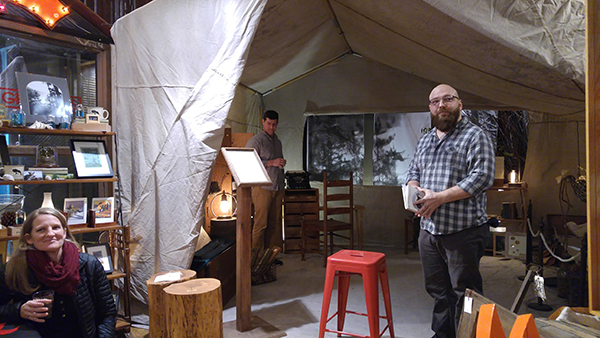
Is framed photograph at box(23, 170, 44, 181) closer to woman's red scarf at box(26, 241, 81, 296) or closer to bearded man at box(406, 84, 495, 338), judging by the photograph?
woman's red scarf at box(26, 241, 81, 296)

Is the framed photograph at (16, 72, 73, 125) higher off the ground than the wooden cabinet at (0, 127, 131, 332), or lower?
higher

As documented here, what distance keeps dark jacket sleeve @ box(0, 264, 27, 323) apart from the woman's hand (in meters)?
0.05

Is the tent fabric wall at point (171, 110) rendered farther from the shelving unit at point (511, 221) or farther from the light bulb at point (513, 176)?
the light bulb at point (513, 176)

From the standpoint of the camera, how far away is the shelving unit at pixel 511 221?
192 inches

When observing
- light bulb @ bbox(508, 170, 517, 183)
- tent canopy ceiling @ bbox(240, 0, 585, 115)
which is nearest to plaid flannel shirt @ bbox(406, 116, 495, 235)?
tent canopy ceiling @ bbox(240, 0, 585, 115)

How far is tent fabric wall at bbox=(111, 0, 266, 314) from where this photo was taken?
2.94 metres

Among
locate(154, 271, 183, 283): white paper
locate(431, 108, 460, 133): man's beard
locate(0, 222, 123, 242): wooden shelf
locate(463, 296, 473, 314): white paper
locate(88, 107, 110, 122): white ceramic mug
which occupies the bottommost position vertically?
locate(154, 271, 183, 283): white paper

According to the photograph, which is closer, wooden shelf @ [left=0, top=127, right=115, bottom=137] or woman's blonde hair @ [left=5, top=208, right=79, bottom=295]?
woman's blonde hair @ [left=5, top=208, right=79, bottom=295]

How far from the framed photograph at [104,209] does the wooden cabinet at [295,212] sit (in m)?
2.66

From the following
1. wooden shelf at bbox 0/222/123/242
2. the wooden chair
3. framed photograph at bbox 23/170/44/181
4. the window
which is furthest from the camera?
the window

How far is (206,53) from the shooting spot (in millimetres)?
3025

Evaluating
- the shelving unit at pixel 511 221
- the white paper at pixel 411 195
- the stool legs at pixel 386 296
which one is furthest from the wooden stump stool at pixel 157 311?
the shelving unit at pixel 511 221

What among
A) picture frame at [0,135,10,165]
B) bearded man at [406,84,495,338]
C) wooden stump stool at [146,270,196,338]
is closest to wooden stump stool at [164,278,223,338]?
wooden stump stool at [146,270,196,338]

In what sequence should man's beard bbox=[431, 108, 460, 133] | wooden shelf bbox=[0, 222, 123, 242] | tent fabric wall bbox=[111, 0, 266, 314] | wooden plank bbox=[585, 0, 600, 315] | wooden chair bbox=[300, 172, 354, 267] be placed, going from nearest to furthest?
wooden plank bbox=[585, 0, 600, 315] < man's beard bbox=[431, 108, 460, 133] < wooden shelf bbox=[0, 222, 123, 242] < tent fabric wall bbox=[111, 0, 266, 314] < wooden chair bbox=[300, 172, 354, 267]
